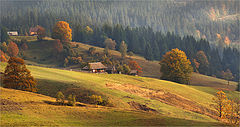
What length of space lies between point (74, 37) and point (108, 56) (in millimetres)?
60137

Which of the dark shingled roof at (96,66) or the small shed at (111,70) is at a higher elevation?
the dark shingled roof at (96,66)

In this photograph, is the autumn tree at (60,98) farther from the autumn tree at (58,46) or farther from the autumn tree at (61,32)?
the autumn tree at (61,32)

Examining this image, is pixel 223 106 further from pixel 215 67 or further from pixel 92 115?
pixel 215 67

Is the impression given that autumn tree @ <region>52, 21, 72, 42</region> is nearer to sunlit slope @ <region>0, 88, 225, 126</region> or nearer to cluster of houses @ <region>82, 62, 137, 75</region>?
cluster of houses @ <region>82, 62, 137, 75</region>

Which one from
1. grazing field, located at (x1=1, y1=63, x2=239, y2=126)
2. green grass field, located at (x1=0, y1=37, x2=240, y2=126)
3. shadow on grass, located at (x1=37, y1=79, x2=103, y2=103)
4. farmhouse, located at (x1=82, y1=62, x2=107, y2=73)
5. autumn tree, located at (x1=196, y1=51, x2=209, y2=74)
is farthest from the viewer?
autumn tree, located at (x1=196, y1=51, x2=209, y2=74)

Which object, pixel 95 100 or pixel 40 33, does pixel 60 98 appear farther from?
pixel 40 33

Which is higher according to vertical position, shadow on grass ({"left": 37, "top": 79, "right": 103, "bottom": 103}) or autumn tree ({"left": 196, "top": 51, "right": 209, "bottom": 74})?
shadow on grass ({"left": 37, "top": 79, "right": 103, "bottom": 103})

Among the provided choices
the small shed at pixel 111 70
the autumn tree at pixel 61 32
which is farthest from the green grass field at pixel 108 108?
the autumn tree at pixel 61 32

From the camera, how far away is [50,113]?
1369 inches

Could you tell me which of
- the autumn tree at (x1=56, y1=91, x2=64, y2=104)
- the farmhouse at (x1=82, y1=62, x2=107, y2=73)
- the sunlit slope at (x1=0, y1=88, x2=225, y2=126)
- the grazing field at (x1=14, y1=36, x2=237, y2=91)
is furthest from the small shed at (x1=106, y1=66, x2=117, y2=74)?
the sunlit slope at (x1=0, y1=88, x2=225, y2=126)

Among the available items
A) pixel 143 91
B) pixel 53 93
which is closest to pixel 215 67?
pixel 143 91

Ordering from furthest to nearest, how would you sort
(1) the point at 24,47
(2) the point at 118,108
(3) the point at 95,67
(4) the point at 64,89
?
1. (1) the point at 24,47
2. (3) the point at 95,67
3. (4) the point at 64,89
4. (2) the point at 118,108

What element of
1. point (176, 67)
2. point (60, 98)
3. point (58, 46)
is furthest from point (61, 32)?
point (60, 98)

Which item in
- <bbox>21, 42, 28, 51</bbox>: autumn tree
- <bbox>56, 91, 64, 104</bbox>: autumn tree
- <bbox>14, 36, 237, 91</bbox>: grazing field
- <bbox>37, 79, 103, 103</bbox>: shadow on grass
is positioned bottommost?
<bbox>14, 36, 237, 91</bbox>: grazing field
